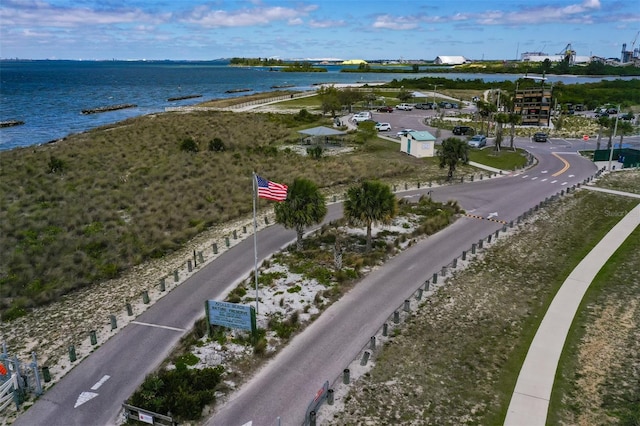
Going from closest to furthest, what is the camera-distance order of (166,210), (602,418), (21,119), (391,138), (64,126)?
(602,418) → (166,210) → (391,138) → (64,126) → (21,119)

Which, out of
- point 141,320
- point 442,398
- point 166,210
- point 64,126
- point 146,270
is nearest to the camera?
point 442,398

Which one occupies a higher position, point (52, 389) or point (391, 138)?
point (391, 138)

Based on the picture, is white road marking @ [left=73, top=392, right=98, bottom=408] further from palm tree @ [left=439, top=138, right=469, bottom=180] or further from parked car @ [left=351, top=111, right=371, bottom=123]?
parked car @ [left=351, top=111, right=371, bottom=123]

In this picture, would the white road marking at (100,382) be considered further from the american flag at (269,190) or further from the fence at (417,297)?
the american flag at (269,190)

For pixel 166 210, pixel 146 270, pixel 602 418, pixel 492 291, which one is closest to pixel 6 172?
pixel 166 210

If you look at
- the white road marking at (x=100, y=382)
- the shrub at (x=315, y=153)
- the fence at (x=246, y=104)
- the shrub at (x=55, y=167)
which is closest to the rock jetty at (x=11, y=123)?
the fence at (x=246, y=104)

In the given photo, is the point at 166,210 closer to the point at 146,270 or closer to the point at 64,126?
the point at 146,270

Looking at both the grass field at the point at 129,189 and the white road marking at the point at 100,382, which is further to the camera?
the grass field at the point at 129,189

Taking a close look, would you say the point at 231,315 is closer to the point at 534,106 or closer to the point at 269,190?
the point at 269,190
